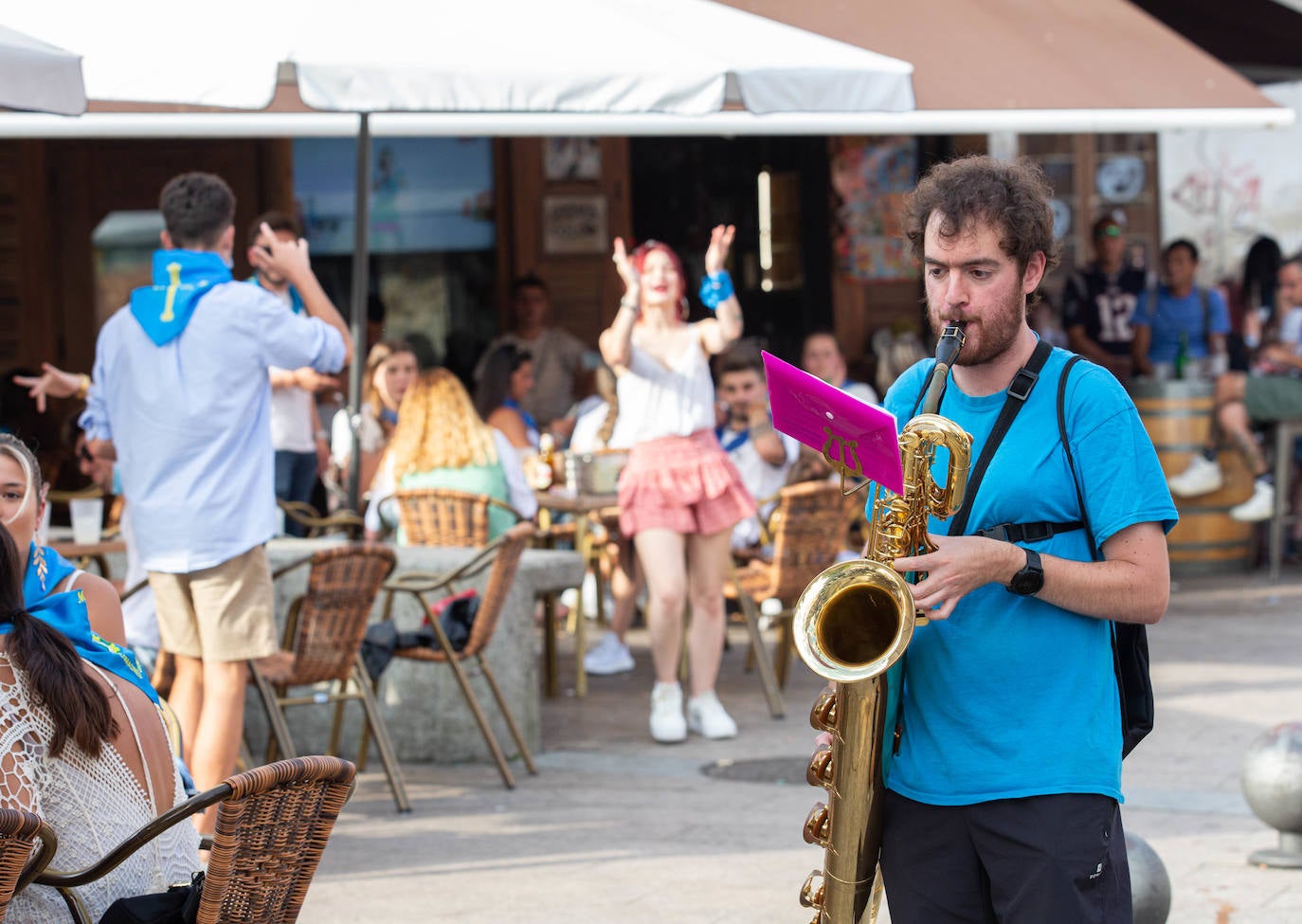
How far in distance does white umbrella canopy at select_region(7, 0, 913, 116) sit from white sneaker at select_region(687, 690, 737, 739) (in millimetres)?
2285

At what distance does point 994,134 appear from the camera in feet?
44.2

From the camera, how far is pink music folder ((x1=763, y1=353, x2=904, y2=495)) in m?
2.34

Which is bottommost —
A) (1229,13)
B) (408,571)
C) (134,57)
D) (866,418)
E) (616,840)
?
(616,840)

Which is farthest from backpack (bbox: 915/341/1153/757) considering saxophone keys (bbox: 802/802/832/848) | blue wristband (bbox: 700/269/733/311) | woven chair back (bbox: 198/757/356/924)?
blue wristband (bbox: 700/269/733/311)

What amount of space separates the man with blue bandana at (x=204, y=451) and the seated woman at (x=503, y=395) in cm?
326

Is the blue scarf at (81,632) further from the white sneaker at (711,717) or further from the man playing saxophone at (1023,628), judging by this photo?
the white sneaker at (711,717)

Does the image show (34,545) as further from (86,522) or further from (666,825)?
(666,825)

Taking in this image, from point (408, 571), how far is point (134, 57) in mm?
2038

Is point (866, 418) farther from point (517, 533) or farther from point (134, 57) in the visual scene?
point (134, 57)

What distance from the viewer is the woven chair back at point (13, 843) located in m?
2.63

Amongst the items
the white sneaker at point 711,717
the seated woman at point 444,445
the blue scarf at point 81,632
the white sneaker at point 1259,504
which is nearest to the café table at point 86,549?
the seated woman at point 444,445

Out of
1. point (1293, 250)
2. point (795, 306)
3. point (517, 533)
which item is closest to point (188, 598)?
point (517, 533)

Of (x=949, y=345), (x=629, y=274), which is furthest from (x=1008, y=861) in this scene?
(x=629, y=274)

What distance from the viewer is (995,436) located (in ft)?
8.30
